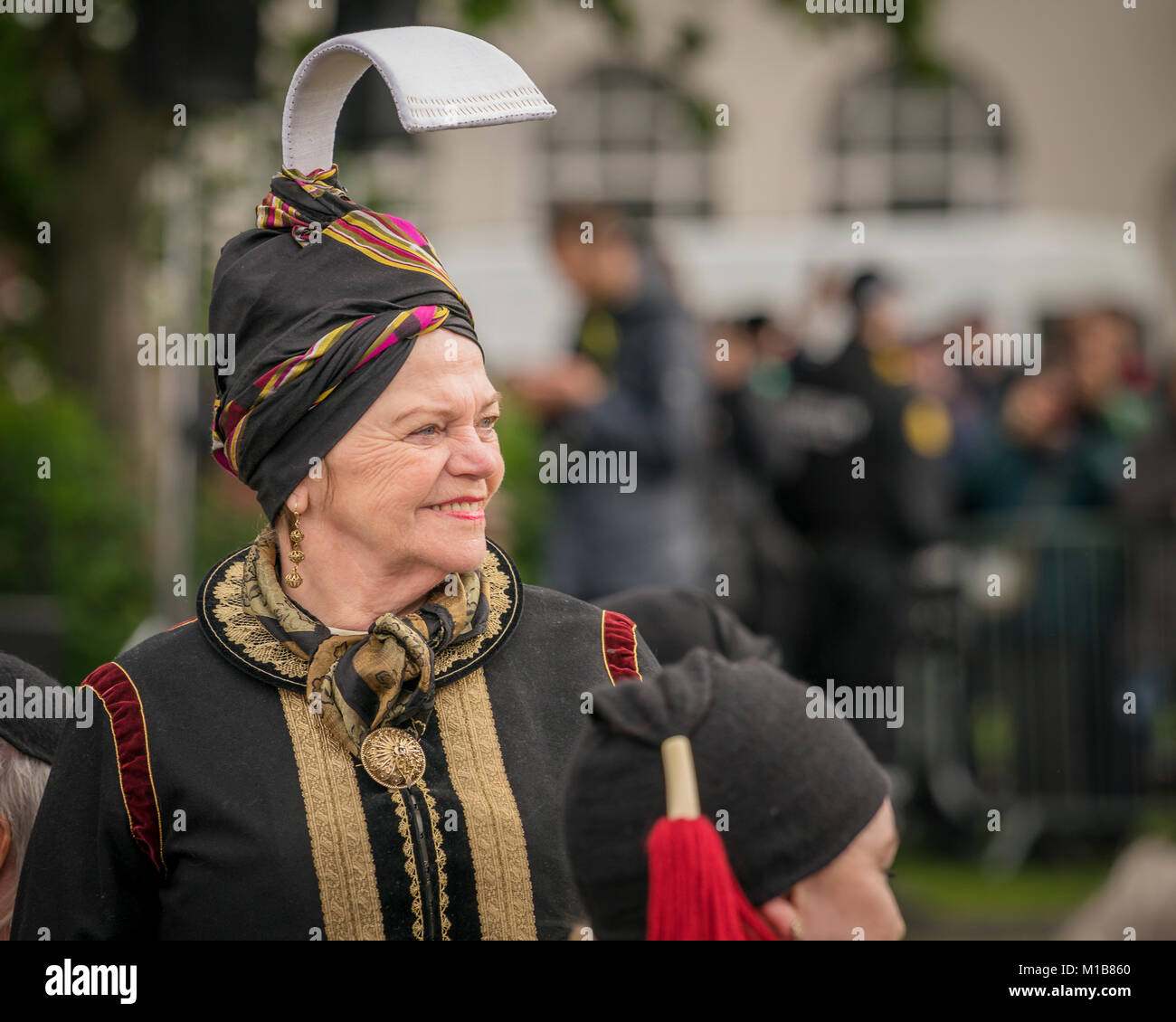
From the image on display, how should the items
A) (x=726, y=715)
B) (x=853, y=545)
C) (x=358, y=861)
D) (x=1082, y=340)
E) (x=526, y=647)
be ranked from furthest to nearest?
1. (x=1082, y=340)
2. (x=853, y=545)
3. (x=526, y=647)
4. (x=358, y=861)
5. (x=726, y=715)

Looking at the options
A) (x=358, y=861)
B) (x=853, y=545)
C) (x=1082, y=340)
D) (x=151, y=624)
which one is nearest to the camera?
(x=358, y=861)

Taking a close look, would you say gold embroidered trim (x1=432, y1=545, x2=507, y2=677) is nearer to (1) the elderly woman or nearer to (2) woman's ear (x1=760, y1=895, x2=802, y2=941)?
(1) the elderly woman

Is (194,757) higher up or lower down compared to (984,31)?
lower down

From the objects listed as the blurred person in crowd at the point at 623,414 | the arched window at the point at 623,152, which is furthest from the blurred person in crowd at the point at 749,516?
the arched window at the point at 623,152

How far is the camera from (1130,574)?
8.14m

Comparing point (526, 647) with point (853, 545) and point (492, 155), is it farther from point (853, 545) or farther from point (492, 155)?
point (492, 155)

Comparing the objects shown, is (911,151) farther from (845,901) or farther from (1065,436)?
(845,901)

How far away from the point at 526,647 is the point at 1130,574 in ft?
20.0

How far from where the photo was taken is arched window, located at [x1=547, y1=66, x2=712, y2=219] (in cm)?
2064

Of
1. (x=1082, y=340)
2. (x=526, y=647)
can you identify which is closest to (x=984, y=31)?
(x=1082, y=340)

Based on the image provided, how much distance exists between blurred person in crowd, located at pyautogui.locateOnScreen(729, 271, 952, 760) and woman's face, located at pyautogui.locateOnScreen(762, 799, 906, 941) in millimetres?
5768

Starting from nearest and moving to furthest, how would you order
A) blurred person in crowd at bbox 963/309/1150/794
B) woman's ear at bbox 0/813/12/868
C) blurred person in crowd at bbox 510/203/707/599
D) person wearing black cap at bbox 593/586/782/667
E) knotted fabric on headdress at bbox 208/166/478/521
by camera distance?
knotted fabric on headdress at bbox 208/166/478/521, woman's ear at bbox 0/813/12/868, person wearing black cap at bbox 593/586/782/667, blurred person in crowd at bbox 510/203/707/599, blurred person in crowd at bbox 963/309/1150/794

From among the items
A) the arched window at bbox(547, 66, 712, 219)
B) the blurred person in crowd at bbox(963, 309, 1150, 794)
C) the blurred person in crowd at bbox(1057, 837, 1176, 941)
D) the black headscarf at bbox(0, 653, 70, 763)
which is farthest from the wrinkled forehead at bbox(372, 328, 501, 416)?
the arched window at bbox(547, 66, 712, 219)

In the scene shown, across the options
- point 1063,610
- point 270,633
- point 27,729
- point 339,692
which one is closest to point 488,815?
point 339,692
